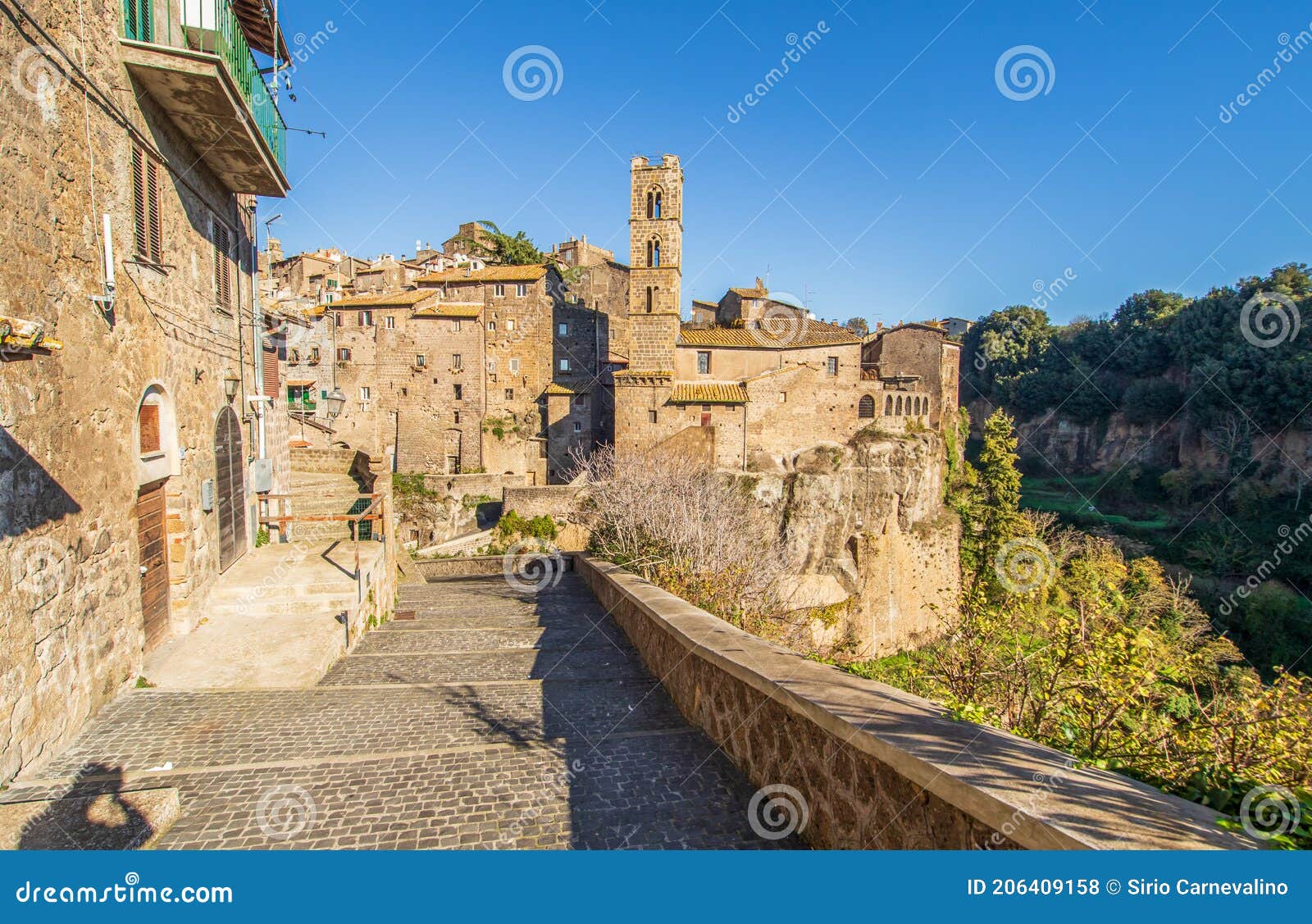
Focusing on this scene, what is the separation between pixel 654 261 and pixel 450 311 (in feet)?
52.7

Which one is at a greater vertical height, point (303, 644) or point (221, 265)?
point (221, 265)

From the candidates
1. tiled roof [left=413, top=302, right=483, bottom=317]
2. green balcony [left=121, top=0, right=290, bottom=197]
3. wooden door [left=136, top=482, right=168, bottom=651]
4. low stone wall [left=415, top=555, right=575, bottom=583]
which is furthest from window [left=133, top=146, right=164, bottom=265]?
Answer: tiled roof [left=413, top=302, right=483, bottom=317]

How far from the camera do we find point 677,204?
28.6 metres

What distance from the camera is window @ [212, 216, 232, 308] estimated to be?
9.67m

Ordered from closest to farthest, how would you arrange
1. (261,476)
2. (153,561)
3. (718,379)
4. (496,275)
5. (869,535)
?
(153,561) → (261,476) → (869,535) → (718,379) → (496,275)

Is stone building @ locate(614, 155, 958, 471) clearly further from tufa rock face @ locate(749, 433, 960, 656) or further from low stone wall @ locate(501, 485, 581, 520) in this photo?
low stone wall @ locate(501, 485, 581, 520)

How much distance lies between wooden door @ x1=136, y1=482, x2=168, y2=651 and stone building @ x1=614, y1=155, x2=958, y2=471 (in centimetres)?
2062

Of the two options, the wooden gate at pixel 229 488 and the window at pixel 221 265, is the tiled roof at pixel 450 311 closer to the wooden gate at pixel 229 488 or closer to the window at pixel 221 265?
the window at pixel 221 265

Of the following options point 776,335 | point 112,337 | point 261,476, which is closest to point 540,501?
point 261,476

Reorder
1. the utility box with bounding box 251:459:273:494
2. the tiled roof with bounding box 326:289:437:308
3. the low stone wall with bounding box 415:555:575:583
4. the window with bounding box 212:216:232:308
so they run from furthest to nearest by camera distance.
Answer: the tiled roof with bounding box 326:289:437:308 → the low stone wall with bounding box 415:555:575:583 → the utility box with bounding box 251:459:273:494 → the window with bounding box 212:216:232:308

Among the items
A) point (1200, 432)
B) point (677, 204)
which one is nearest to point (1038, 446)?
point (1200, 432)

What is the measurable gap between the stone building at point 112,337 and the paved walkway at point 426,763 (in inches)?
31.9

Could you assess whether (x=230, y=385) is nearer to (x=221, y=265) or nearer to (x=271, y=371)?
(x=221, y=265)

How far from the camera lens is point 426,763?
4.65 m
